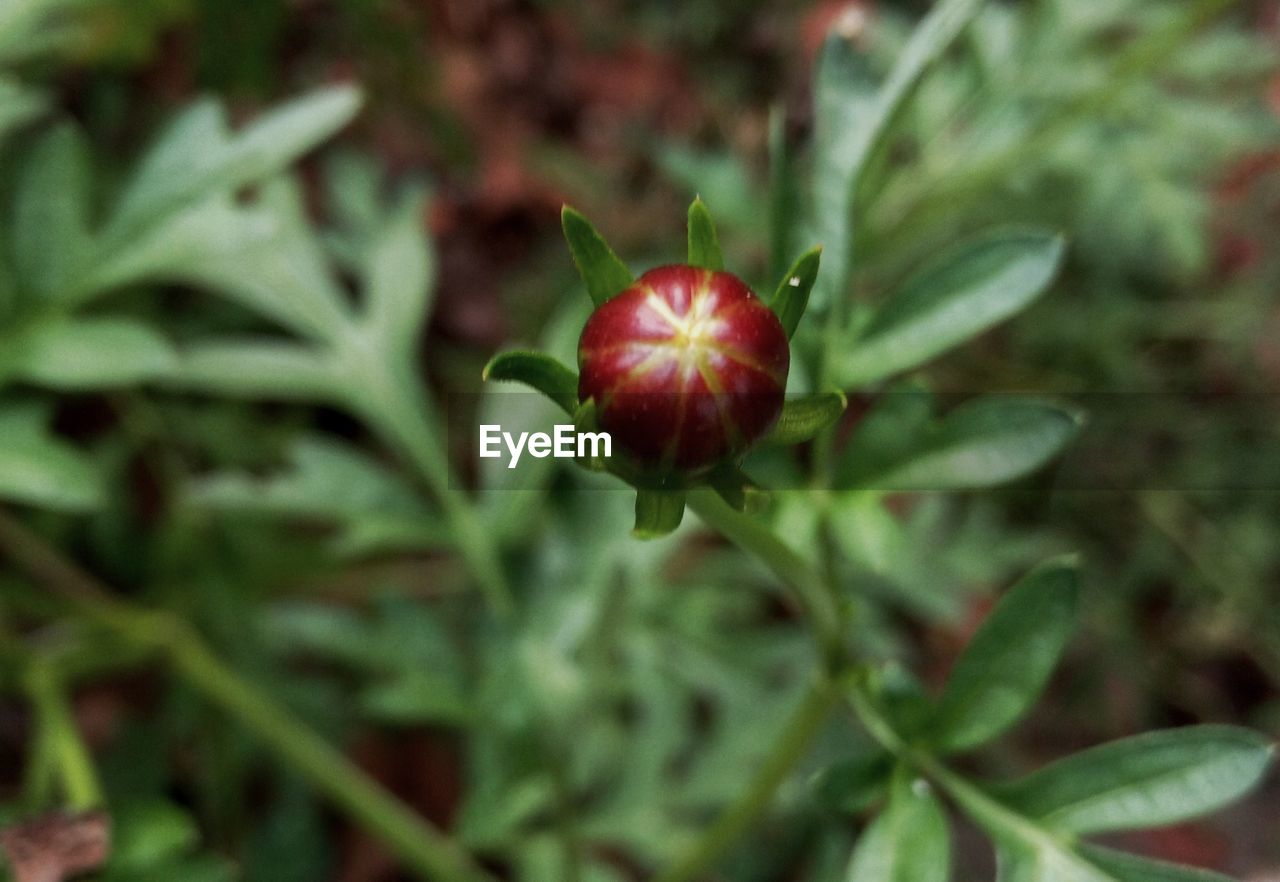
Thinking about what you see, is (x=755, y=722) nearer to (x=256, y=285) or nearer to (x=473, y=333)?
(x=256, y=285)

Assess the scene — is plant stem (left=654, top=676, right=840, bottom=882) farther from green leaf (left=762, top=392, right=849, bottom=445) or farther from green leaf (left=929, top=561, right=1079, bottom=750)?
green leaf (left=762, top=392, right=849, bottom=445)

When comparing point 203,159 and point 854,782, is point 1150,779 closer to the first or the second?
point 854,782

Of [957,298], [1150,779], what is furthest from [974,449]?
[1150,779]

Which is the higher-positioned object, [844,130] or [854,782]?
[844,130]

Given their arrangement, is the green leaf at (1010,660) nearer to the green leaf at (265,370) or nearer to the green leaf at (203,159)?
the green leaf at (203,159)

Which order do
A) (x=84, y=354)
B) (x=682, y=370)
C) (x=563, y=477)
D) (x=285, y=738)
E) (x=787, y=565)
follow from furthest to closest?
(x=563, y=477), (x=285, y=738), (x=84, y=354), (x=787, y=565), (x=682, y=370)

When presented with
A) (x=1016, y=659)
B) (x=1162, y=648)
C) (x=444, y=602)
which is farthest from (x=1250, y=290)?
(x=1016, y=659)
